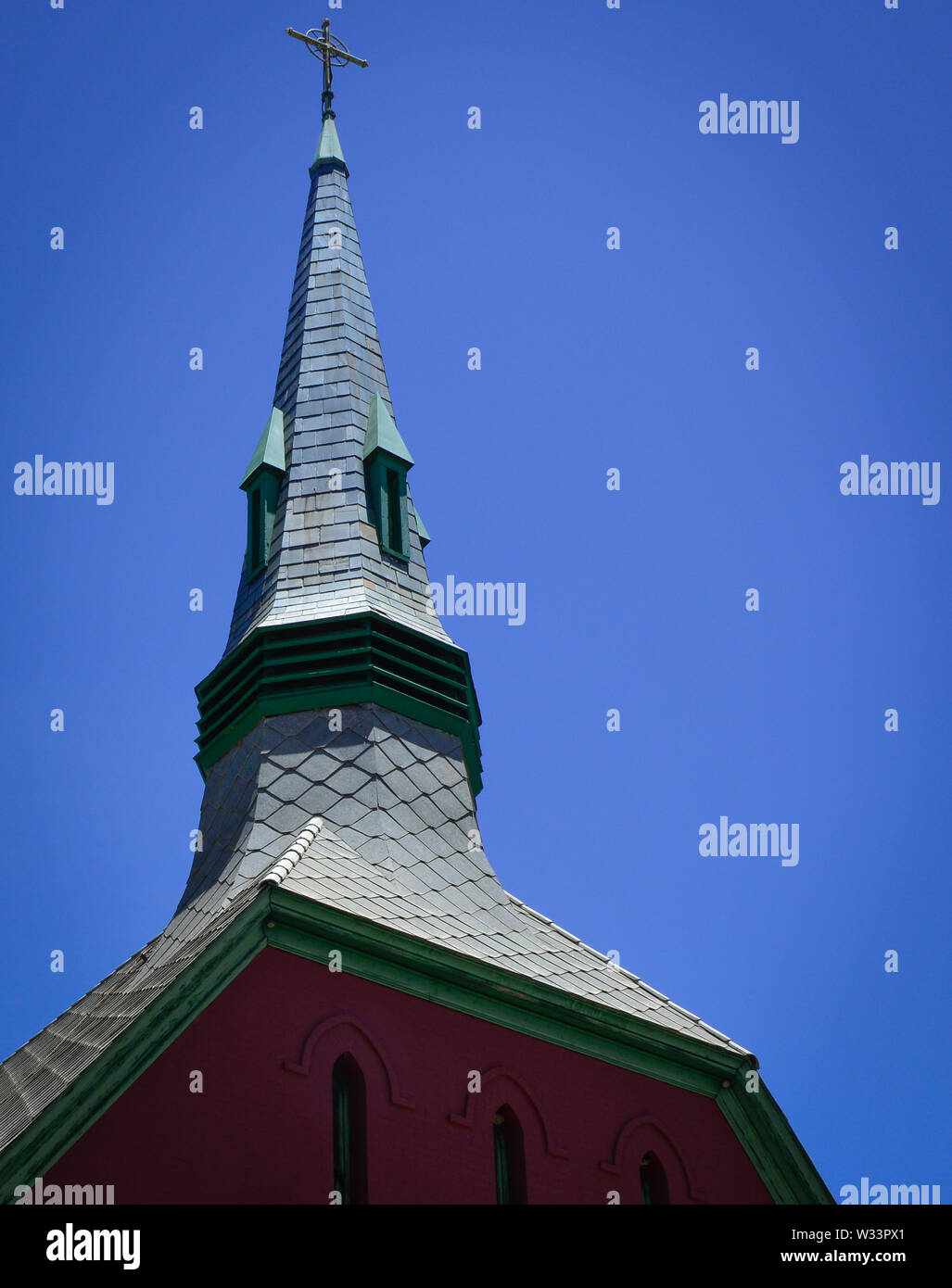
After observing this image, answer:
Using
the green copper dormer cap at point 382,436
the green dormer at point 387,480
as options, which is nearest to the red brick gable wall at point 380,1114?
the green dormer at point 387,480

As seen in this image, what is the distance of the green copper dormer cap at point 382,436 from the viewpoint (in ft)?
99.0

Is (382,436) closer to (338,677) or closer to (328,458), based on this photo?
(328,458)

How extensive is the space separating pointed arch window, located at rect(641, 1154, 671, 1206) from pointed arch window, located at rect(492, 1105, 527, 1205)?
1650mm

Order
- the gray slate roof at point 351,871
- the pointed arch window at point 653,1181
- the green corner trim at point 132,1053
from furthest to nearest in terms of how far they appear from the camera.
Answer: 1. the pointed arch window at point 653,1181
2. the gray slate roof at point 351,871
3. the green corner trim at point 132,1053

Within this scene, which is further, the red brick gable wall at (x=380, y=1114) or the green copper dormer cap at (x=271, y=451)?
the green copper dormer cap at (x=271, y=451)

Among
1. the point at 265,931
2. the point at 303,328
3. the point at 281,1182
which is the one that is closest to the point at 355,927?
the point at 265,931

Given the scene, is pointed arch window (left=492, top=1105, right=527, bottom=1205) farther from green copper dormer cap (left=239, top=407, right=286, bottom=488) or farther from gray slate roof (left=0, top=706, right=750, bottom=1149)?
green copper dormer cap (left=239, top=407, right=286, bottom=488)

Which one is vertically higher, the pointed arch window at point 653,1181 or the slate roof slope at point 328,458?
the slate roof slope at point 328,458

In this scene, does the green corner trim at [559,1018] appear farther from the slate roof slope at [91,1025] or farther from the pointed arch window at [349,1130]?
the pointed arch window at [349,1130]

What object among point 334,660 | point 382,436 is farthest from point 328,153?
point 334,660

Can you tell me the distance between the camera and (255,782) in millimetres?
25953

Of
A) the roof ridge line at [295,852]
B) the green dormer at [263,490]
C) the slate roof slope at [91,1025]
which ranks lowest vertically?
the slate roof slope at [91,1025]

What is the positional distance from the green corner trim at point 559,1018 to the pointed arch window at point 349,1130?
1061 mm
